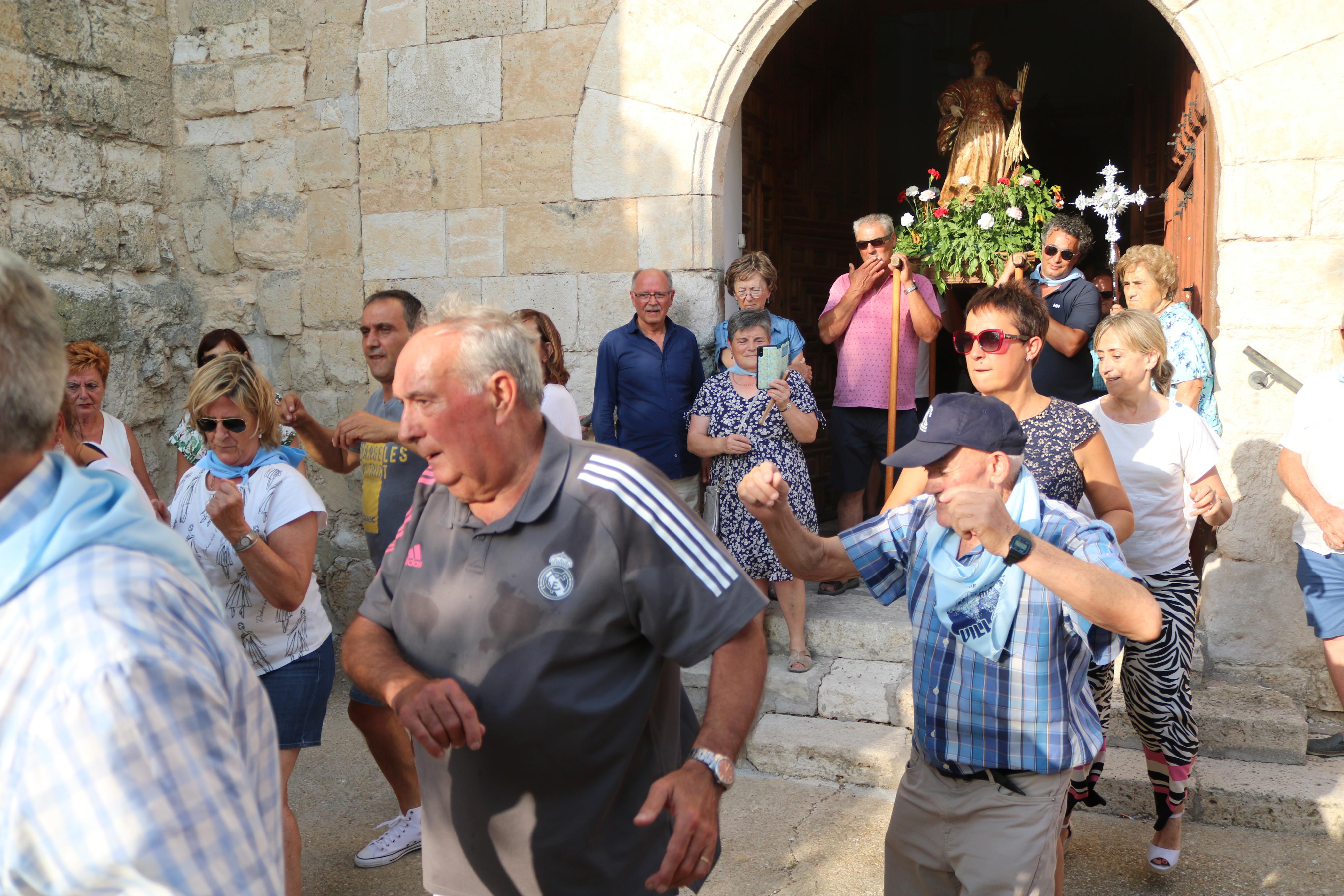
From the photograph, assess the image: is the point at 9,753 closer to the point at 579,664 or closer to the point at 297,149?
the point at 579,664

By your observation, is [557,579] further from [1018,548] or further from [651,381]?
[651,381]

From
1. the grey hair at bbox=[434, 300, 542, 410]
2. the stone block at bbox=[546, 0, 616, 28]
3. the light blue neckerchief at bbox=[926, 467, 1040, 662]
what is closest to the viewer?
the grey hair at bbox=[434, 300, 542, 410]

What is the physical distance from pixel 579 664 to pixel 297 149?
15.6 feet

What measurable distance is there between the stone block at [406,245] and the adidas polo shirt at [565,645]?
3767mm

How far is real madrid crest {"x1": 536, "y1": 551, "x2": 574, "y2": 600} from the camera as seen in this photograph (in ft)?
5.94

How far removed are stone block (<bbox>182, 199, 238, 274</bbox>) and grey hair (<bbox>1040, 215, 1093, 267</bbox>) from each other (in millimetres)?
4418

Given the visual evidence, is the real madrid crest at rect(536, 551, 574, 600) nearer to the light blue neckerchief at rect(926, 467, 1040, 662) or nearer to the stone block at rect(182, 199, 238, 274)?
the light blue neckerchief at rect(926, 467, 1040, 662)

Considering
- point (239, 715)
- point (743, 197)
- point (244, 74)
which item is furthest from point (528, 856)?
point (244, 74)

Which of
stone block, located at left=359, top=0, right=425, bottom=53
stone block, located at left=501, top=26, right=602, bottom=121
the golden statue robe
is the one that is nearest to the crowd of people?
stone block, located at left=501, top=26, right=602, bottom=121

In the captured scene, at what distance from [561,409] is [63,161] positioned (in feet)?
10.9

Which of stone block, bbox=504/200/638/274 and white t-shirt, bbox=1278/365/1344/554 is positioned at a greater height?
stone block, bbox=504/200/638/274

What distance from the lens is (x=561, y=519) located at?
1842mm

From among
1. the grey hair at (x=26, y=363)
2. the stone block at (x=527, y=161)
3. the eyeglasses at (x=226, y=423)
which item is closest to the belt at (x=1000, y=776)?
the grey hair at (x=26, y=363)

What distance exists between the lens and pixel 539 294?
529 cm
